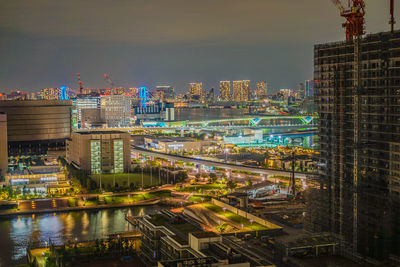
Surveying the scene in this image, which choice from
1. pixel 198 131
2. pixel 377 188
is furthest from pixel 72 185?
pixel 198 131

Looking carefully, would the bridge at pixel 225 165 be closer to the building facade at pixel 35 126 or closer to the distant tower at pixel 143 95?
the building facade at pixel 35 126

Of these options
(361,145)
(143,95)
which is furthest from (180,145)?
(143,95)

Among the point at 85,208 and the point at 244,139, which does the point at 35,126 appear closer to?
the point at 244,139

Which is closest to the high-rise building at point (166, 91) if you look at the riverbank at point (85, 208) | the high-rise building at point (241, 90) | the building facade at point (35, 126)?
the high-rise building at point (241, 90)

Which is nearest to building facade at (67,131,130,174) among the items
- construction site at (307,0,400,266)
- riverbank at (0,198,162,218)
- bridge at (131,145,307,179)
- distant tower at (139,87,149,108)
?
bridge at (131,145,307,179)

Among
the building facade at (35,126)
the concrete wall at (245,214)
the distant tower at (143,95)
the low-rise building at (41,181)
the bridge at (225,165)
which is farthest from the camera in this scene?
the distant tower at (143,95)

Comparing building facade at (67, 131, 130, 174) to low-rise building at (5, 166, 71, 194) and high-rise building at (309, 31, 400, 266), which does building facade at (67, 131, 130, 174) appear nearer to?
low-rise building at (5, 166, 71, 194)

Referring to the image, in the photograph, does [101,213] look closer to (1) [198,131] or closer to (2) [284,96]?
(1) [198,131]
